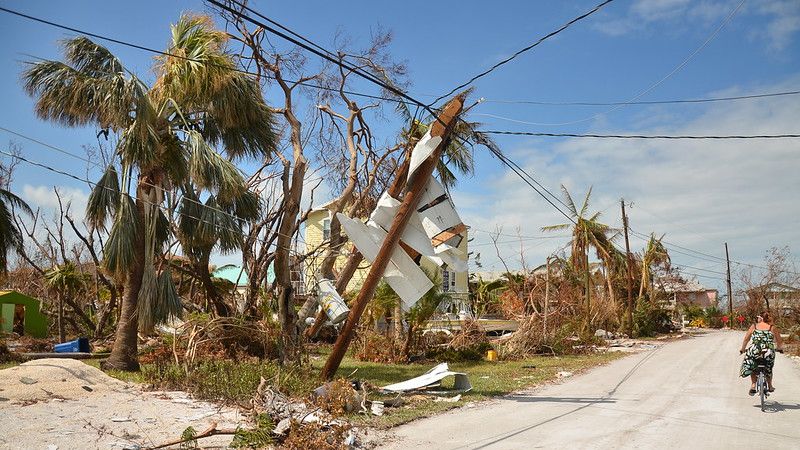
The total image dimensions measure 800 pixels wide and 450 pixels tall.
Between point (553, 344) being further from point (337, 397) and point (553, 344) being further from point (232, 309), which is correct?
point (337, 397)

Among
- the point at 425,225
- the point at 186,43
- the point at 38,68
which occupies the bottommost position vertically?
the point at 425,225

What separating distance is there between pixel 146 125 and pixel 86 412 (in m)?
6.94

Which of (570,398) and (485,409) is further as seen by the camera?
(570,398)

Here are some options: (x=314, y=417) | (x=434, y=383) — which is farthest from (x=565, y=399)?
(x=314, y=417)

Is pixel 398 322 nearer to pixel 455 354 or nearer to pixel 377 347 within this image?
pixel 377 347

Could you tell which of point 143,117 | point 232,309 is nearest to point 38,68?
point 143,117

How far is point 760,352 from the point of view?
11484 millimetres

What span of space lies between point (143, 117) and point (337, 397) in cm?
803

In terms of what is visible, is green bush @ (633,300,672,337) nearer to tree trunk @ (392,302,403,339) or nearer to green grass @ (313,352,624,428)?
green grass @ (313,352,624,428)

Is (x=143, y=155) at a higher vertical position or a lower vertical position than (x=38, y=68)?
lower

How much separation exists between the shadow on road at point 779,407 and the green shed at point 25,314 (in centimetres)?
2616

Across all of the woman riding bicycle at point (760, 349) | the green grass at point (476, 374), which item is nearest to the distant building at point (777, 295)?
the green grass at point (476, 374)

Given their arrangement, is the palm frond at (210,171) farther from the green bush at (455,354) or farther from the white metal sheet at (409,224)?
the green bush at (455,354)

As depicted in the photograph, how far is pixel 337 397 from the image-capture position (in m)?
10.7
